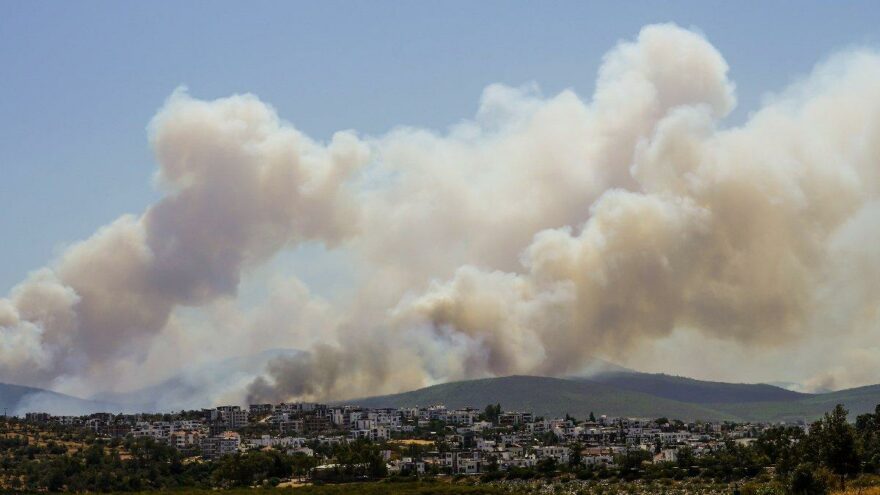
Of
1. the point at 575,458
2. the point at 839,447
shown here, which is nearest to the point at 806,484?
the point at 839,447

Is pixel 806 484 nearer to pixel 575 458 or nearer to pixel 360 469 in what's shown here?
pixel 360 469

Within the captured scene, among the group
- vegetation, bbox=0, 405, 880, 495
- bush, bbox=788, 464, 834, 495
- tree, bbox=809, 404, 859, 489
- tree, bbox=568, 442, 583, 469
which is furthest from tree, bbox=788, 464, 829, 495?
tree, bbox=568, 442, 583, 469

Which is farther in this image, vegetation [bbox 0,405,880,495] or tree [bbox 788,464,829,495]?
vegetation [bbox 0,405,880,495]

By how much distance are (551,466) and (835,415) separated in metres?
63.3

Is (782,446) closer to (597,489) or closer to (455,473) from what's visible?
(597,489)

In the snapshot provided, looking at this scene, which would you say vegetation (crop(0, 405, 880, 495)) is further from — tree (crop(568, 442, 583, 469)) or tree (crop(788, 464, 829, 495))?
tree (crop(788, 464, 829, 495))

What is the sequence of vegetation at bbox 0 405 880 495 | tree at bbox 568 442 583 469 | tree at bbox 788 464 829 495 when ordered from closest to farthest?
tree at bbox 788 464 829 495 < vegetation at bbox 0 405 880 495 < tree at bbox 568 442 583 469

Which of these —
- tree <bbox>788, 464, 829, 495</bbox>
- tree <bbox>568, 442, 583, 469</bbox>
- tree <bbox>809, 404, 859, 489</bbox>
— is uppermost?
tree <bbox>568, 442, 583, 469</bbox>

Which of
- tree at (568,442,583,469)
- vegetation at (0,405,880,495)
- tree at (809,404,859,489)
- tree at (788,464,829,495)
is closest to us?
tree at (788,464,829,495)

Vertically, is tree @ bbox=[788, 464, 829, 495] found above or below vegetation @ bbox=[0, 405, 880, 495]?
below

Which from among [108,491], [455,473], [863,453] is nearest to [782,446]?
[863,453]

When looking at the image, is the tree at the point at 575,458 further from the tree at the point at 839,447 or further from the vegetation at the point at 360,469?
the tree at the point at 839,447

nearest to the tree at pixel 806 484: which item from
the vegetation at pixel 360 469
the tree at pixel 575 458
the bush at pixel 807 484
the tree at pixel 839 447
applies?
the bush at pixel 807 484

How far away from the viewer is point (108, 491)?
130 metres
